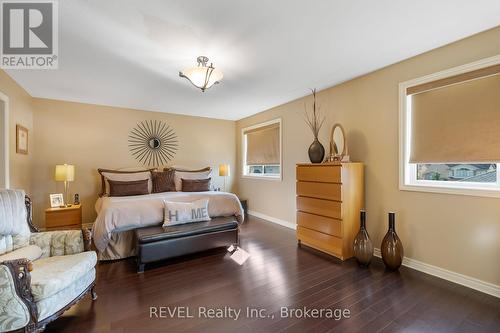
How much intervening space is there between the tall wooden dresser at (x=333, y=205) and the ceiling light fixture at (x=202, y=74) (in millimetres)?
1732

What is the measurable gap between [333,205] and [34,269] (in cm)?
291

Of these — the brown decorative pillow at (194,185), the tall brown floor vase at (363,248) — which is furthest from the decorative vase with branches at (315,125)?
the brown decorative pillow at (194,185)

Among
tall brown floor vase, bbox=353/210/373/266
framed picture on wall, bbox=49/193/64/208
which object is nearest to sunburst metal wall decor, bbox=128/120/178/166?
framed picture on wall, bbox=49/193/64/208

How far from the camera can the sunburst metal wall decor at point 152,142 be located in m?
4.61

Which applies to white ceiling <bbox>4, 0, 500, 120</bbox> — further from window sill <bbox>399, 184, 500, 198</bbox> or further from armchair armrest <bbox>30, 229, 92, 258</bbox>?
armchair armrest <bbox>30, 229, 92, 258</bbox>

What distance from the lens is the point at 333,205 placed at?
282 cm

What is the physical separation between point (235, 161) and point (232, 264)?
3.46m

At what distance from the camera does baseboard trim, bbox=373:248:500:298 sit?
2008 millimetres

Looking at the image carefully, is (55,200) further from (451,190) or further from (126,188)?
(451,190)

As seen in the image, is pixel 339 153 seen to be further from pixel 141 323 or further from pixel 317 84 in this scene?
pixel 141 323

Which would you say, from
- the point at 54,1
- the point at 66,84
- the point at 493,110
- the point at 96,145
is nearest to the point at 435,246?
Answer: the point at 493,110

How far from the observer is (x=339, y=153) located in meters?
3.10

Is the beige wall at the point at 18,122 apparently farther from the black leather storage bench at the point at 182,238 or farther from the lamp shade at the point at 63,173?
the black leather storage bench at the point at 182,238

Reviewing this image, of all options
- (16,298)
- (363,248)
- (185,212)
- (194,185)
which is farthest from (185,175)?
(363,248)
